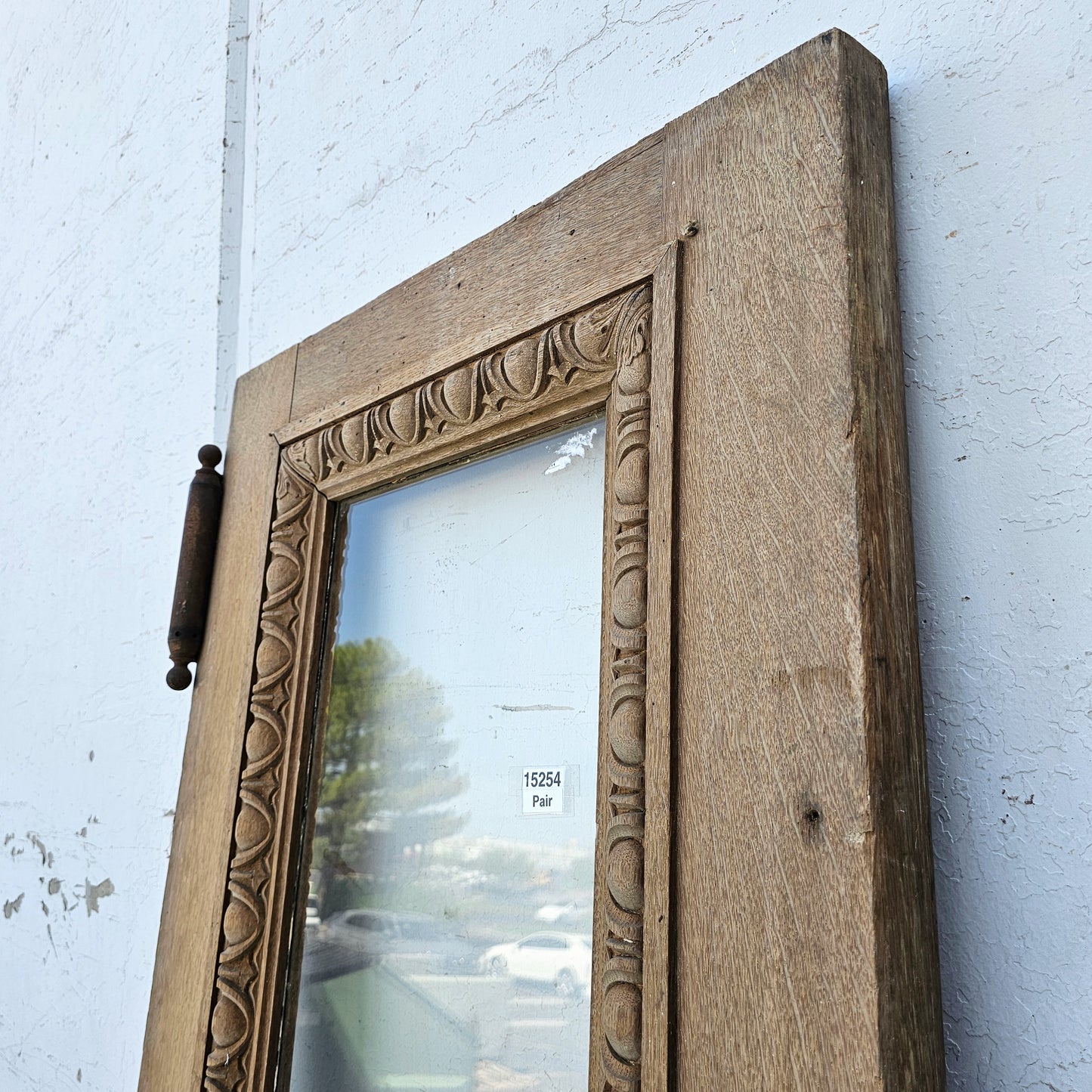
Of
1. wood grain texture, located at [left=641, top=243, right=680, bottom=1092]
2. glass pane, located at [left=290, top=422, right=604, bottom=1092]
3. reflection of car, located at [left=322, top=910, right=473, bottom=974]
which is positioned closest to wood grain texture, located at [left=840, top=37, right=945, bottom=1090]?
wood grain texture, located at [left=641, top=243, right=680, bottom=1092]

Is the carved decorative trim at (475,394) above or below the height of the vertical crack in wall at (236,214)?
below

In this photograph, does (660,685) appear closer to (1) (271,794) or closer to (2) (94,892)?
(1) (271,794)

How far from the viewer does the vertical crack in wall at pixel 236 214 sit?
1146 mm

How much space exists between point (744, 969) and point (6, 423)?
1496 millimetres

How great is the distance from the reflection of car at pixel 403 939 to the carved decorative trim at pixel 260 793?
2.5 inches

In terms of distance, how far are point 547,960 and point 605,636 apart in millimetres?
241

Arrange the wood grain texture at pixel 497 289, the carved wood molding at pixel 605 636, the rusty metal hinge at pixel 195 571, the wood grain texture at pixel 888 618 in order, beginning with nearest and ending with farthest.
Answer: the wood grain texture at pixel 888 618, the carved wood molding at pixel 605 636, the wood grain texture at pixel 497 289, the rusty metal hinge at pixel 195 571

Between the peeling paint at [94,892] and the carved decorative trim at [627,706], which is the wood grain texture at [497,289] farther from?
the peeling paint at [94,892]

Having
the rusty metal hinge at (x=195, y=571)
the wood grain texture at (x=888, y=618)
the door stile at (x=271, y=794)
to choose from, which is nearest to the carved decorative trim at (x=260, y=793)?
the door stile at (x=271, y=794)

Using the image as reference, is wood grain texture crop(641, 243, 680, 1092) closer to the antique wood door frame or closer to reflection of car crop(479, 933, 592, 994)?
the antique wood door frame

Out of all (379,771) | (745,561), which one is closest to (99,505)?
(379,771)

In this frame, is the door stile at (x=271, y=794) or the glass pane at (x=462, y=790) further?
the door stile at (x=271, y=794)

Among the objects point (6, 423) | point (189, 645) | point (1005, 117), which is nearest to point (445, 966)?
point (189, 645)

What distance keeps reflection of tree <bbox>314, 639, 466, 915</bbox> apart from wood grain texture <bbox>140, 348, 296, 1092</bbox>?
80 millimetres
